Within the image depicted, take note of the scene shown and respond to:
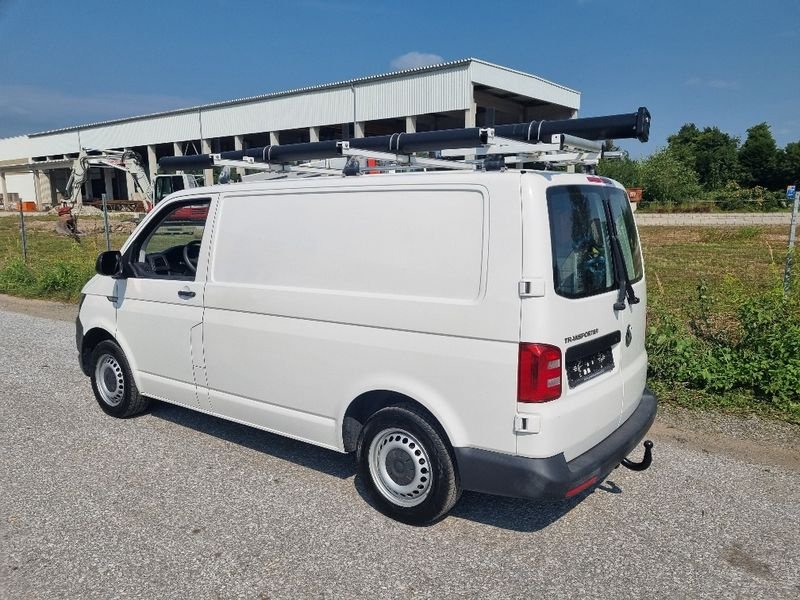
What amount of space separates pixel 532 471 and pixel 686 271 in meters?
12.1

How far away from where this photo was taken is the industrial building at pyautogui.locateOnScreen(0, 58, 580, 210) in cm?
3466

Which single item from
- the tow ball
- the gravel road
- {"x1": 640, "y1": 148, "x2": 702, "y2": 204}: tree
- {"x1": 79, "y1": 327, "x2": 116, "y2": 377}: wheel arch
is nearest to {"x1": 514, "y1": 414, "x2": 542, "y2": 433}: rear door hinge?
the gravel road

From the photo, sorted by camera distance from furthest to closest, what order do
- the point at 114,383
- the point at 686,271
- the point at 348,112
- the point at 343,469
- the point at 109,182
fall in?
1. the point at 109,182
2. the point at 348,112
3. the point at 686,271
4. the point at 114,383
5. the point at 343,469

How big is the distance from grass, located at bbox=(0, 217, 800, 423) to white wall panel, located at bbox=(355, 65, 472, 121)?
1348 cm

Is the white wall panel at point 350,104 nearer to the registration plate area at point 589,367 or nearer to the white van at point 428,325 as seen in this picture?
the white van at point 428,325

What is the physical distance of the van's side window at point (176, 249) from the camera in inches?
184

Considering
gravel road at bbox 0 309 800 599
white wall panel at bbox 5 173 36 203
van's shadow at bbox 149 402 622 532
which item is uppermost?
white wall panel at bbox 5 173 36 203

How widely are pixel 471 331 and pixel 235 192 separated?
7.01 feet

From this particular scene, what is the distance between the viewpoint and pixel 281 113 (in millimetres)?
42469

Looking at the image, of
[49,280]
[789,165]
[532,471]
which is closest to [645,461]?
[532,471]

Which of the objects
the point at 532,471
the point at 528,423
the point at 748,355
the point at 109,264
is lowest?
the point at 748,355

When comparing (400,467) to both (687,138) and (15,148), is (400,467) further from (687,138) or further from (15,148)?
(15,148)

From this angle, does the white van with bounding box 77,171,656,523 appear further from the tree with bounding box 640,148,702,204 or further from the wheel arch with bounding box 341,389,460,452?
the tree with bounding box 640,148,702,204

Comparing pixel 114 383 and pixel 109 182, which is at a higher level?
pixel 109 182
